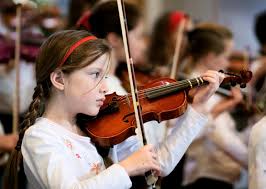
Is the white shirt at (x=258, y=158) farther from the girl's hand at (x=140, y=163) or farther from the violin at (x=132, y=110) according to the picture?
the girl's hand at (x=140, y=163)

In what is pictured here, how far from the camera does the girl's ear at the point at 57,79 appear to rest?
1302 millimetres

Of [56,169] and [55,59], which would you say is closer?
[56,169]

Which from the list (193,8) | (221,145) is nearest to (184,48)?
(221,145)

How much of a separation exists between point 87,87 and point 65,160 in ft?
0.61

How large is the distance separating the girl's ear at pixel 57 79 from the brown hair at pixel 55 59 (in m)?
0.01

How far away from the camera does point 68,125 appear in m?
1.35

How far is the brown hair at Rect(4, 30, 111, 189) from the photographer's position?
50.6 inches

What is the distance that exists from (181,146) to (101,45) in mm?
374

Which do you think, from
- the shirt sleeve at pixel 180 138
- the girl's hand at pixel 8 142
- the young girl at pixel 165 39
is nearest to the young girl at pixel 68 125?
the shirt sleeve at pixel 180 138

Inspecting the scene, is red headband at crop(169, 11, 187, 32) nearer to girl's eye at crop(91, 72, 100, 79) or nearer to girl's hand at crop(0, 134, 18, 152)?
girl's hand at crop(0, 134, 18, 152)

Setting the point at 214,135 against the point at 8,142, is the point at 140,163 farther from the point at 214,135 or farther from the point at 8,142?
the point at 214,135

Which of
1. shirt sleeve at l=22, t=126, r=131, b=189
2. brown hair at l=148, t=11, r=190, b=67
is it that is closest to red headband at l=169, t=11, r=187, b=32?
brown hair at l=148, t=11, r=190, b=67

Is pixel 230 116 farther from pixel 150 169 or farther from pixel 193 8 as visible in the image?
pixel 193 8

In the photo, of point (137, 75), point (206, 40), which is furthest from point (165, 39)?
point (137, 75)
